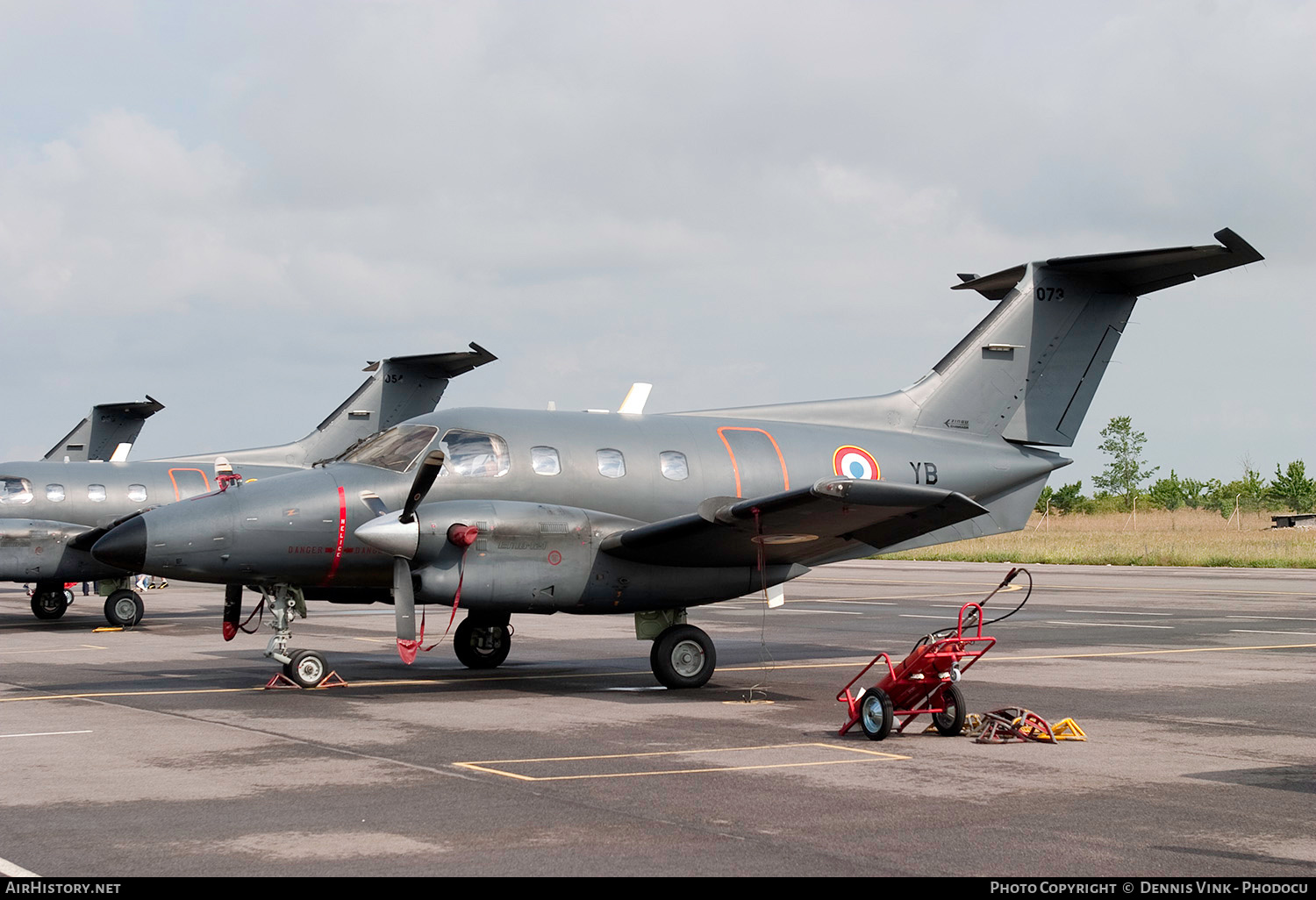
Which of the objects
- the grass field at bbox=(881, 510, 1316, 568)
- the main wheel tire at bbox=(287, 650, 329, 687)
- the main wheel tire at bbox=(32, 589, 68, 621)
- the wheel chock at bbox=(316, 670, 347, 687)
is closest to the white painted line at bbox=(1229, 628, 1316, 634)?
the wheel chock at bbox=(316, 670, 347, 687)

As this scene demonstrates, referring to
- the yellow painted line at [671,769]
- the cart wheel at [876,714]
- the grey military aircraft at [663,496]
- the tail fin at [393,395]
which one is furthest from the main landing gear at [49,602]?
the cart wheel at [876,714]

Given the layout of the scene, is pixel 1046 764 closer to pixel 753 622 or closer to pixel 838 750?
pixel 838 750

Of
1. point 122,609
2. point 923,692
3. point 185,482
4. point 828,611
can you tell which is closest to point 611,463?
point 923,692

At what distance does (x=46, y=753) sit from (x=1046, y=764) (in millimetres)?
7852

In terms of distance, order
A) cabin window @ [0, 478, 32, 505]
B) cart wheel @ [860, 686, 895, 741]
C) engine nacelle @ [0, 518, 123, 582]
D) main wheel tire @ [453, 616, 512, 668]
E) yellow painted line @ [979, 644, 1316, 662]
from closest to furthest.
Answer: cart wheel @ [860, 686, 895, 741] < main wheel tire @ [453, 616, 512, 668] < yellow painted line @ [979, 644, 1316, 662] < engine nacelle @ [0, 518, 123, 582] < cabin window @ [0, 478, 32, 505]

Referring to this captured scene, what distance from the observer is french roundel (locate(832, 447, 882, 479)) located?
54.5 feet

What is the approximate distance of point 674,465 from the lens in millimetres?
15594

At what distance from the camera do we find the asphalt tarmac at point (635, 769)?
6.86 meters

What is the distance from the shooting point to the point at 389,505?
1379 centimetres

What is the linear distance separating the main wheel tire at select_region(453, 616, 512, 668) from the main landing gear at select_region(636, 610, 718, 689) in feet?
8.62

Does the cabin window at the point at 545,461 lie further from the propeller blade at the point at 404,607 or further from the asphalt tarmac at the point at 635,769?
the asphalt tarmac at the point at 635,769

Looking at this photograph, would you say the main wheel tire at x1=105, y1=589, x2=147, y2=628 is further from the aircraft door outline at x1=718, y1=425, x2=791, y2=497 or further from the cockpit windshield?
the aircraft door outline at x1=718, y1=425, x2=791, y2=497

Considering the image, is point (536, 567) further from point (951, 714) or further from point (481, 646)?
point (951, 714)

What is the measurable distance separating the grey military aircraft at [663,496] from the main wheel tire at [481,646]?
26 millimetres
